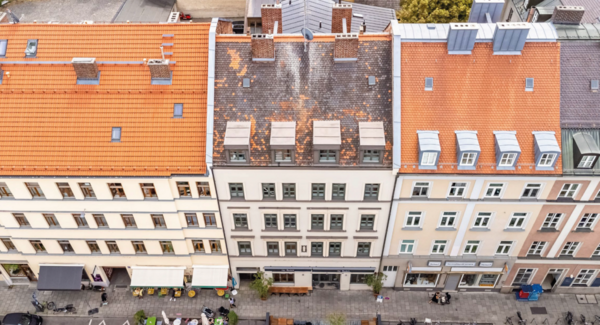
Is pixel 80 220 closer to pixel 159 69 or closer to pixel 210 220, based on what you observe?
pixel 210 220

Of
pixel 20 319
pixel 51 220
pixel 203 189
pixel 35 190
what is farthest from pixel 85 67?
pixel 20 319

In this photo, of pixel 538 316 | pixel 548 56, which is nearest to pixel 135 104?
pixel 548 56

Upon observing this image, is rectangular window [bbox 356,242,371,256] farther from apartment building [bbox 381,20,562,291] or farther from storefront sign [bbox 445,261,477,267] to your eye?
storefront sign [bbox 445,261,477,267]

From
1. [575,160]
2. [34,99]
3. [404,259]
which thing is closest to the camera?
[575,160]

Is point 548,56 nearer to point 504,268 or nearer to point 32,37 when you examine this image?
point 504,268

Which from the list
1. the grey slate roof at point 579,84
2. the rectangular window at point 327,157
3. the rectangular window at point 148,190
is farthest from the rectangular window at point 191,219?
the grey slate roof at point 579,84

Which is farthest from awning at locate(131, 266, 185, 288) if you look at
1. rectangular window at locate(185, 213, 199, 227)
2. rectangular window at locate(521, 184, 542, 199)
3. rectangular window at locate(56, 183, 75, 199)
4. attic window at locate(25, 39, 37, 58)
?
rectangular window at locate(521, 184, 542, 199)
